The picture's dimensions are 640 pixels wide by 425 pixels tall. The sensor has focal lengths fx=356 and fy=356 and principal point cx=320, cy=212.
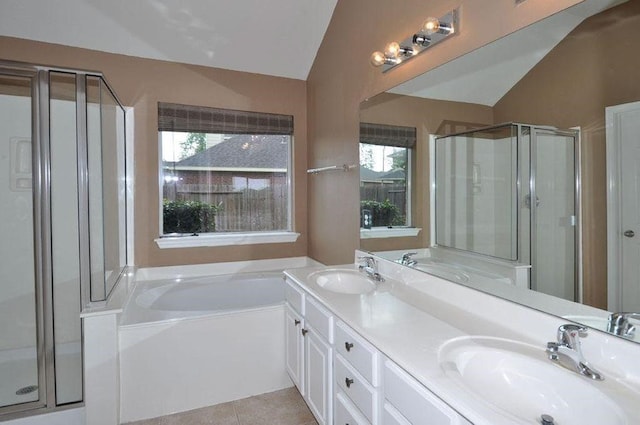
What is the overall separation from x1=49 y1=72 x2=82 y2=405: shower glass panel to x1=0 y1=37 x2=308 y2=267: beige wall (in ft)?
2.35

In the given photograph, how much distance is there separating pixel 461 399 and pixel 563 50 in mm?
1114

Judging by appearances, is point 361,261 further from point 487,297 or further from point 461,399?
point 461,399

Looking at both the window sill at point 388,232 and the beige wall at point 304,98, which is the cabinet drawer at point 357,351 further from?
the beige wall at point 304,98

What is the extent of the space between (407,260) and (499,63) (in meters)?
1.02

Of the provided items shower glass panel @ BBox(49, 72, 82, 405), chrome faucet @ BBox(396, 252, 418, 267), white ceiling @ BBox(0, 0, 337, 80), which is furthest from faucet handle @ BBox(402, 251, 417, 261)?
white ceiling @ BBox(0, 0, 337, 80)

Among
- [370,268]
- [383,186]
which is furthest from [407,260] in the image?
[383,186]

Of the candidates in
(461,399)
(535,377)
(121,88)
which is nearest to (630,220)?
(535,377)

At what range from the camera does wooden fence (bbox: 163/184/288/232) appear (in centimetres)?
320

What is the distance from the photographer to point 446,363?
3.36ft

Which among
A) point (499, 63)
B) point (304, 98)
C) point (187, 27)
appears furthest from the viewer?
point (304, 98)

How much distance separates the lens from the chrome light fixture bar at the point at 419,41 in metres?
1.63

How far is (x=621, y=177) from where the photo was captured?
3.23ft

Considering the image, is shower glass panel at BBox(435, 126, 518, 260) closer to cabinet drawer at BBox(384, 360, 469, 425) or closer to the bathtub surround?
cabinet drawer at BBox(384, 360, 469, 425)

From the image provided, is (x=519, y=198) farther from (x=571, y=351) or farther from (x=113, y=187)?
(x=113, y=187)
